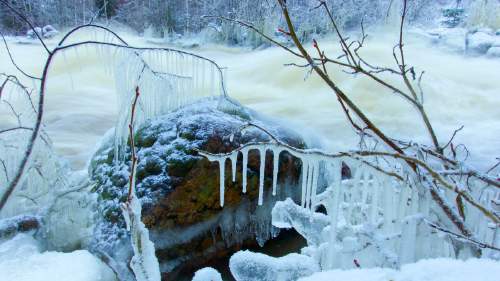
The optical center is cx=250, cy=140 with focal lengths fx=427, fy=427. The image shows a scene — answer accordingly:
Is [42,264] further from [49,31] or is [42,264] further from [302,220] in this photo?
[49,31]

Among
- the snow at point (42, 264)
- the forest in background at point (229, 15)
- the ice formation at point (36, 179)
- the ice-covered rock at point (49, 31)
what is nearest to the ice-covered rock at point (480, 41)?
the forest in background at point (229, 15)

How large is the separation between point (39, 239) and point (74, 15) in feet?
44.5

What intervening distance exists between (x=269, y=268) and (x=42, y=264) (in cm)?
226

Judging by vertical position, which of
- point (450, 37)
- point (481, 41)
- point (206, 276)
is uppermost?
point (450, 37)

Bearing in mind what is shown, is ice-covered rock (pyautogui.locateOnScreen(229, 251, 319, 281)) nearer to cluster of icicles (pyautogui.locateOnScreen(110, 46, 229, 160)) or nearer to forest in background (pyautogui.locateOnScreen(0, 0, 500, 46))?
cluster of icicles (pyautogui.locateOnScreen(110, 46, 229, 160))

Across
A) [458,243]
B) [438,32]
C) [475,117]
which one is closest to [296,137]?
[458,243]

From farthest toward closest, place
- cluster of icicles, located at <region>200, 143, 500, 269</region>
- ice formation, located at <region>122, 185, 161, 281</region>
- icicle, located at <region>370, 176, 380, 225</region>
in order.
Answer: icicle, located at <region>370, 176, 380, 225</region> < cluster of icicles, located at <region>200, 143, 500, 269</region> < ice formation, located at <region>122, 185, 161, 281</region>

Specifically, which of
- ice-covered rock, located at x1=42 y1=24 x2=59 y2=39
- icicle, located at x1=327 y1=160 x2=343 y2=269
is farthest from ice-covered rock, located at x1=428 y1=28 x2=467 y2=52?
ice-covered rock, located at x1=42 y1=24 x2=59 y2=39

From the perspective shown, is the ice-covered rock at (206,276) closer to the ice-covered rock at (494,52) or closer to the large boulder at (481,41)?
the ice-covered rock at (494,52)

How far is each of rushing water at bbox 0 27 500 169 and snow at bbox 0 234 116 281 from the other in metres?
1.98

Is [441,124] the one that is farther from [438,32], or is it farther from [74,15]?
[74,15]

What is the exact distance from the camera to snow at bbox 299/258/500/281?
3.73 feet

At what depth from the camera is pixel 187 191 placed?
12.7 feet

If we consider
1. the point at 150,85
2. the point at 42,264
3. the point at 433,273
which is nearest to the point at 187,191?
the point at 150,85
